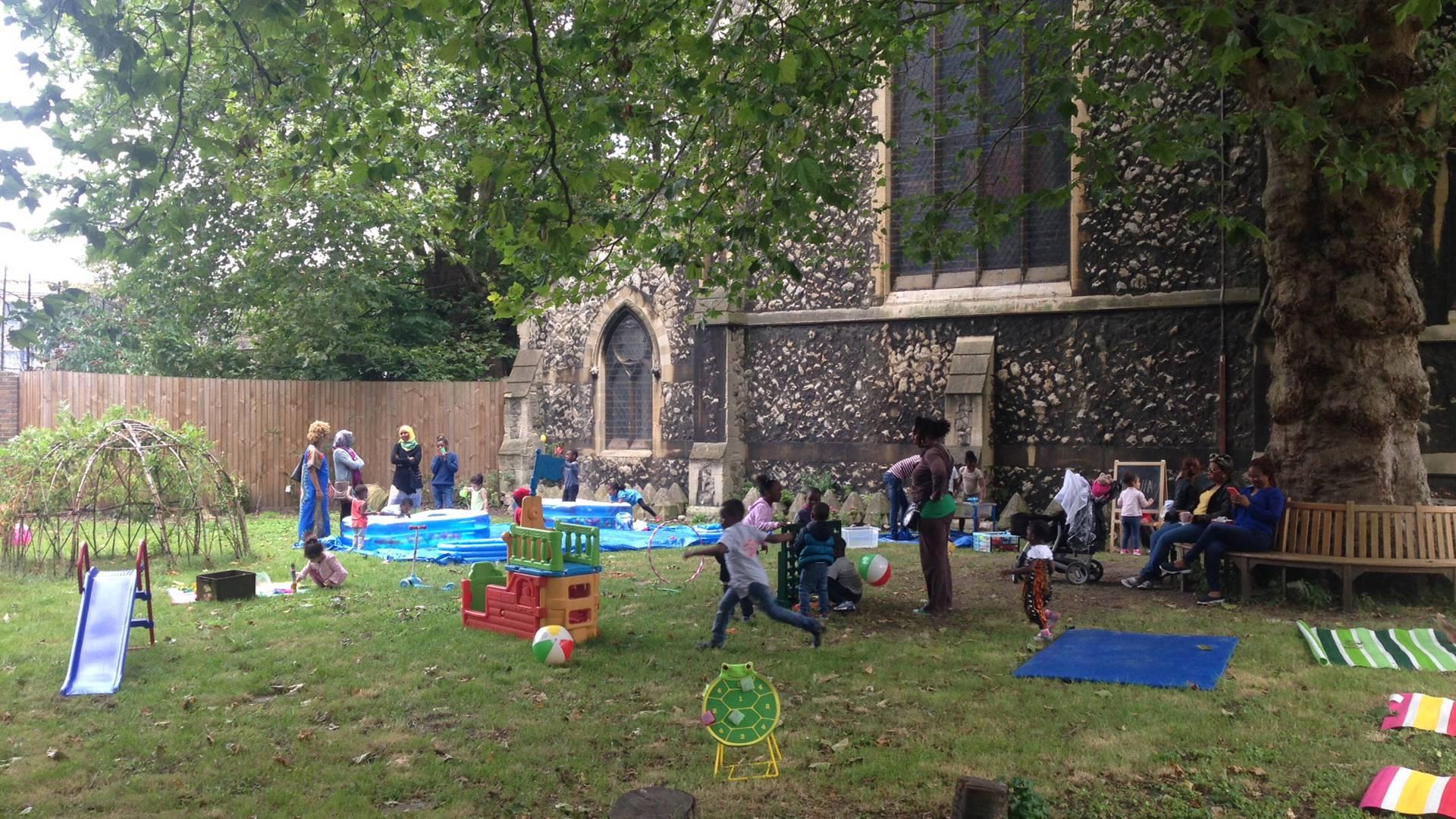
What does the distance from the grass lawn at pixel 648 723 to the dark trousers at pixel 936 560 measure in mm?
237

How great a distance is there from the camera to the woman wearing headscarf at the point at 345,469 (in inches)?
579

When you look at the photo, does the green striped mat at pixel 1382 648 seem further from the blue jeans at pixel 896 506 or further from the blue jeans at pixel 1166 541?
the blue jeans at pixel 896 506

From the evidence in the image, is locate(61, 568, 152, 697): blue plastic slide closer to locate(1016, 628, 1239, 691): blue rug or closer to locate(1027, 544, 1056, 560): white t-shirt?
locate(1016, 628, 1239, 691): blue rug

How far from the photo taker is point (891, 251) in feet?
56.5

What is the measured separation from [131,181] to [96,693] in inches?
129

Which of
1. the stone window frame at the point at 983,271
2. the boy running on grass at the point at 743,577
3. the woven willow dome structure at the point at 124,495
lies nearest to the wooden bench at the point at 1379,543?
the boy running on grass at the point at 743,577

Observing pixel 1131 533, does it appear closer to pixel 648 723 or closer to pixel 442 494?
pixel 648 723

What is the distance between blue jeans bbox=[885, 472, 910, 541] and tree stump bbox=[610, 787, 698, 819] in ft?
40.1

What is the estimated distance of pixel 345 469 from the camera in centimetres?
1507

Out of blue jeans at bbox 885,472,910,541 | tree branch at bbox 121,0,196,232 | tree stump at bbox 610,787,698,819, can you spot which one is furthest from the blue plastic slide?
blue jeans at bbox 885,472,910,541

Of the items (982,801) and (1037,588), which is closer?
(982,801)

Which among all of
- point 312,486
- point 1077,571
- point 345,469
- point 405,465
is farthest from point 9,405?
point 1077,571

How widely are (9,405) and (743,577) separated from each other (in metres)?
17.3

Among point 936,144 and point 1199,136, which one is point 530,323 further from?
point 1199,136
